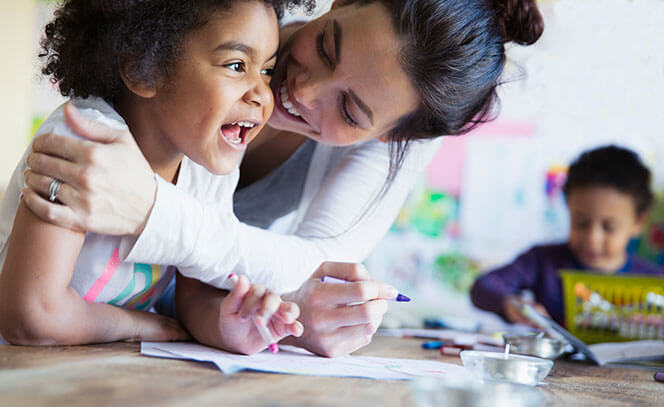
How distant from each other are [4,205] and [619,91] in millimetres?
2388

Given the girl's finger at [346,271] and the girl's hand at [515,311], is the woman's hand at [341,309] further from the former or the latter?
the girl's hand at [515,311]

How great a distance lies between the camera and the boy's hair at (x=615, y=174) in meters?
2.54

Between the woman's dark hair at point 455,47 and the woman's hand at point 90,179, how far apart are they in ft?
1.89

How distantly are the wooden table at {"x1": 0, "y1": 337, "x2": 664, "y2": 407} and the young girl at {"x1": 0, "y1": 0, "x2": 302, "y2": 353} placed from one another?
0.10 meters

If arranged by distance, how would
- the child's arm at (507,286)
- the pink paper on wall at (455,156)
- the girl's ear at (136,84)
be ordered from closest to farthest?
the girl's ear at (136,84) < the child's arm at (507,286) < the pink paper on wall at (455,156)

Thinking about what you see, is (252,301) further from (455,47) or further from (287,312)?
(455,47)

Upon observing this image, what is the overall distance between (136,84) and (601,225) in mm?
2047

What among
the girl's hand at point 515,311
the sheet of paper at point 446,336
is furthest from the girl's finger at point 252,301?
the girl's hand at point 515,311

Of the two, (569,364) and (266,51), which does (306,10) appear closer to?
(266,51)

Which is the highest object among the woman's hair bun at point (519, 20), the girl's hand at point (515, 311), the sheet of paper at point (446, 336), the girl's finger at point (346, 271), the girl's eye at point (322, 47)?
the woman's hair bun at point (519, 20)

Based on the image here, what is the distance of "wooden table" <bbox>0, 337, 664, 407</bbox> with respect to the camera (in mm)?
561

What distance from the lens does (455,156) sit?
4.06 metres

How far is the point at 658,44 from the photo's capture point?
2.02 metres

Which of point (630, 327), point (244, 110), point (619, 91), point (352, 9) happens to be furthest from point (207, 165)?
point (619, 91)
